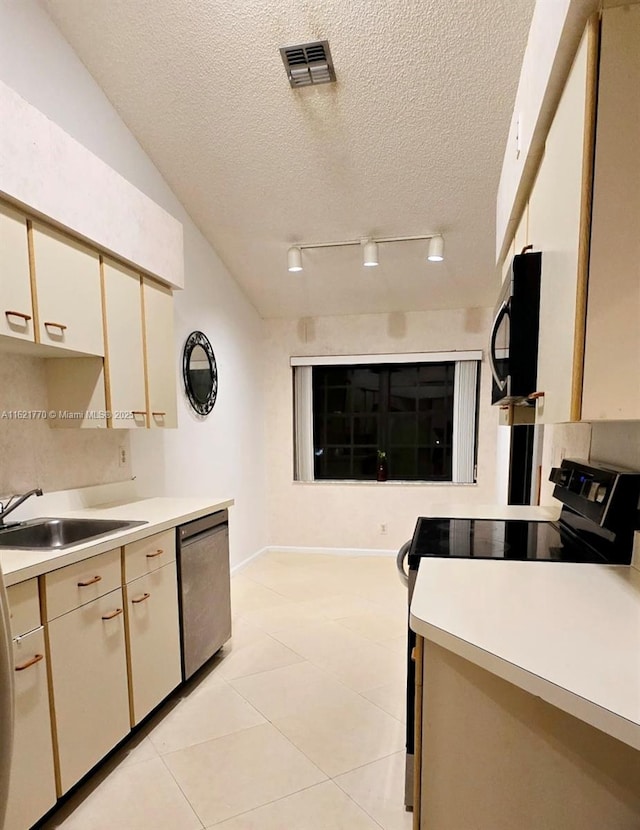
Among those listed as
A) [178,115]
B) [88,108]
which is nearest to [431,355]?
[178,115]

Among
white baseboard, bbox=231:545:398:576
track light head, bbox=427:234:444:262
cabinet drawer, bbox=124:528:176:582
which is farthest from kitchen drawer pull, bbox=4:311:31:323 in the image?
white baseboard, bbox=231:545:398:576

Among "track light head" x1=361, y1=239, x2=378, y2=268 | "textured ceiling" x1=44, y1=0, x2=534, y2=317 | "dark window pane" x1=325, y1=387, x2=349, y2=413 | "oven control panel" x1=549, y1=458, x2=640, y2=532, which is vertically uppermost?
"textured ceiling" x1=44, y1=0, x2=534, y2=317

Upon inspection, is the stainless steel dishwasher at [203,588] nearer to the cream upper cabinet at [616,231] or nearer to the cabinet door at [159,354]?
the cabinet door at [159,354]

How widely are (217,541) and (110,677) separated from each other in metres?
0.85

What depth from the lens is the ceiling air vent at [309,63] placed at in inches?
82.1

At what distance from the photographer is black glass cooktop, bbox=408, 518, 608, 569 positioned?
128cm

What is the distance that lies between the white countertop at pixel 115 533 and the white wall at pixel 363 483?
2.12 m

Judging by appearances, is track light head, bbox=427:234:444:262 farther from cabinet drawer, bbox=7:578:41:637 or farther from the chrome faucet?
cabinet drawer, bbox=7:578:41:637

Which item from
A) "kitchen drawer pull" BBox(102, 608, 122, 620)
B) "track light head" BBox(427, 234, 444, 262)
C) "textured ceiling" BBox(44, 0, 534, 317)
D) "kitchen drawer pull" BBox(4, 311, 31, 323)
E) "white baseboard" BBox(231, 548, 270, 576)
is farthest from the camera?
"white baseboard" BBox(231, 548, 270, 576)

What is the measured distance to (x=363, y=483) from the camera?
174 inches

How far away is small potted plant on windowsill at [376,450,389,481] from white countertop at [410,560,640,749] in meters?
3.21

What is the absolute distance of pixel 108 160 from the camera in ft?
7.98

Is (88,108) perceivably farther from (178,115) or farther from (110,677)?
(110,677)

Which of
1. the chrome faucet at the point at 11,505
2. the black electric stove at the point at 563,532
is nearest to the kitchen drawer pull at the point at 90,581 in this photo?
the chrome faucet at the point at 11,505
